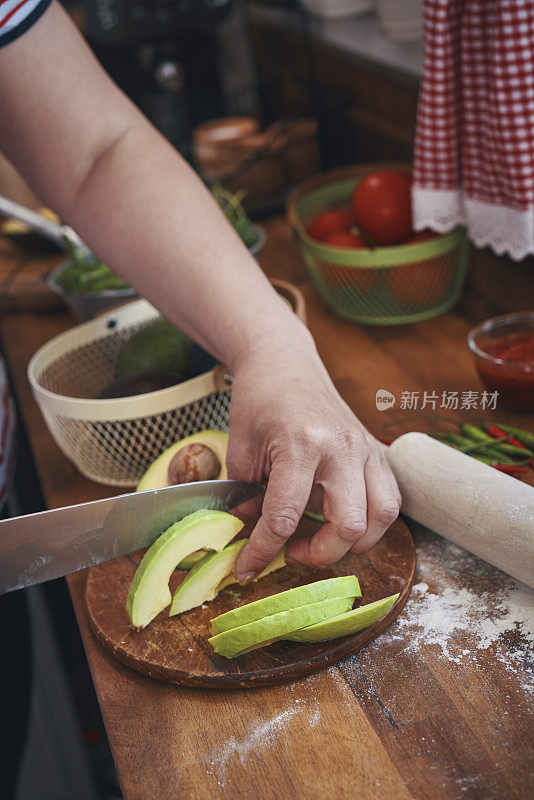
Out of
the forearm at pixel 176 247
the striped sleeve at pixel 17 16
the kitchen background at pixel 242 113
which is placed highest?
the striped sleeve at pixel 17 16

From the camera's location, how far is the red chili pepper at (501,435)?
97 cm

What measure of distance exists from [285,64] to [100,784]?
81.4 inches

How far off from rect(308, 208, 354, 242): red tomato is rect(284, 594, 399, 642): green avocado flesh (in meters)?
0.81

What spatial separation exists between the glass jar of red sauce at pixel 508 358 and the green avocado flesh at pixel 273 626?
42 cm

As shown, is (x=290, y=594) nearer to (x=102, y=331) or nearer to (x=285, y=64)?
(x=102, y=331)

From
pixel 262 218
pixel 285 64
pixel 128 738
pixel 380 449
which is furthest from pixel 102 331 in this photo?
pixel 285 64

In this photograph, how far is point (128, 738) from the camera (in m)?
0.73

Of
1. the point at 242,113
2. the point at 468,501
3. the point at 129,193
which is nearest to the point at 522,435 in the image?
the point at 468,501

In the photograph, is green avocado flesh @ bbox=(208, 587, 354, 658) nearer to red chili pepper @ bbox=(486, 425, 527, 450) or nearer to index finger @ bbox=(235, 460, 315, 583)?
index finger @ bbox=(235, 460, 315, 583)

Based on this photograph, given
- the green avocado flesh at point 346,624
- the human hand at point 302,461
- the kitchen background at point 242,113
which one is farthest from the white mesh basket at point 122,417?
the kitchen background at point 242,113

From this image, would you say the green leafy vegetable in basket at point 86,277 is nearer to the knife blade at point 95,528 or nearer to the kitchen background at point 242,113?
the kitchen background at point 242,113

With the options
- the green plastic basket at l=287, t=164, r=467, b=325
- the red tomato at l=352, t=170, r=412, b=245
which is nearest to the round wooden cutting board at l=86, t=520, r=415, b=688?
the green plastic basket at l=287, t=164, r=467, b=325

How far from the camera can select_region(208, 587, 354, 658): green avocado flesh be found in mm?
729

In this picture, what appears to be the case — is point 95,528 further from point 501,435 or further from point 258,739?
point 501,435
